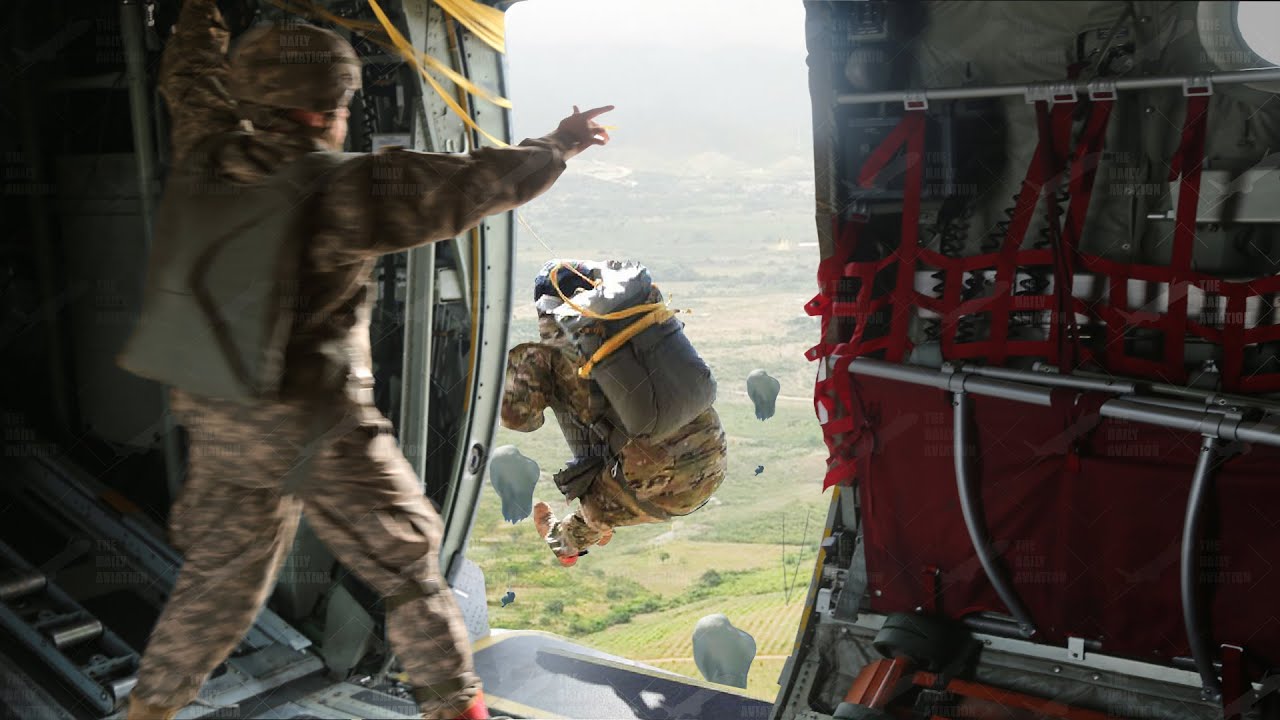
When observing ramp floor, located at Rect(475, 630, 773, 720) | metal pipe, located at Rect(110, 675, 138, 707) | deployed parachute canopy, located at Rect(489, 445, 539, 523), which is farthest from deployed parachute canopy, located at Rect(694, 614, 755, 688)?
metal pipe, located at Rect(110, 675, 138, 707)

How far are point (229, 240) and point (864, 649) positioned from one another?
243 cm

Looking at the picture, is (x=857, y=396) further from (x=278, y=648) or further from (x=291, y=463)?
(x=278, y=648)

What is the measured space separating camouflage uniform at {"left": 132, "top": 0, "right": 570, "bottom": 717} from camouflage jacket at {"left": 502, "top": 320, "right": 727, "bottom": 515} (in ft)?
4.74

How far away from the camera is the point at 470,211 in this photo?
284 centimetres

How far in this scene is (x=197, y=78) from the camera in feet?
11.2

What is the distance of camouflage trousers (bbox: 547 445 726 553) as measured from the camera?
4688 mm

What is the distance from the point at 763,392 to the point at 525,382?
157 centimetres

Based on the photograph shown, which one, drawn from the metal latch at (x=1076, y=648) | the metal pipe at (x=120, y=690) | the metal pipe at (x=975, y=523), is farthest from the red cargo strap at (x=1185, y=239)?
the metal pipe at (x=120, y=690)

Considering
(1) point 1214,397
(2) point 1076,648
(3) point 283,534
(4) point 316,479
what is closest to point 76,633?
(3) point 283,534

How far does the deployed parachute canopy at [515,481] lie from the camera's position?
5816 mm

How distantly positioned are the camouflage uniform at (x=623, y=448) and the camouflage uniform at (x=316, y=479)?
1.44 metres

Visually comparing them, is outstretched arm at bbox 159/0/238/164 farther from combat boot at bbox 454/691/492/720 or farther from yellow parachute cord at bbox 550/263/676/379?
combat boot at bbox 454/691/492/720

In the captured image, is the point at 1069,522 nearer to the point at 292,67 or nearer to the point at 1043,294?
the point at 1043,294

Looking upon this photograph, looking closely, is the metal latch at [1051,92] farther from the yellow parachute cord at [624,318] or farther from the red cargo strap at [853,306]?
the yellow parachute cord at [624,318]
